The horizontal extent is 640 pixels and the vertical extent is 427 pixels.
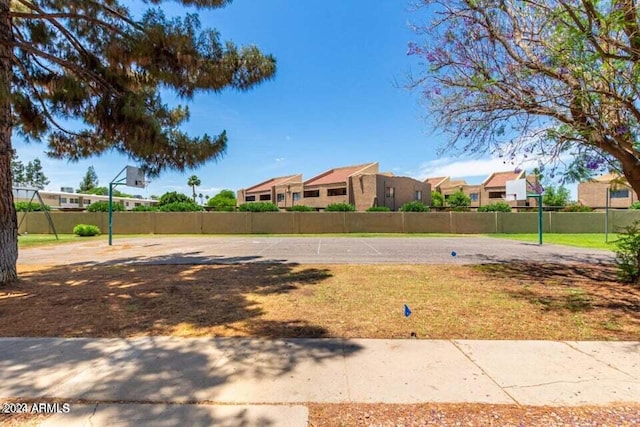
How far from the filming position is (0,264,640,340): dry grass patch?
4.63m

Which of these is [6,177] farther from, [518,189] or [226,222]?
[518,189]

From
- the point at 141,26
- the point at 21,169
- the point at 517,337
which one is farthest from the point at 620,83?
the point at 21,169

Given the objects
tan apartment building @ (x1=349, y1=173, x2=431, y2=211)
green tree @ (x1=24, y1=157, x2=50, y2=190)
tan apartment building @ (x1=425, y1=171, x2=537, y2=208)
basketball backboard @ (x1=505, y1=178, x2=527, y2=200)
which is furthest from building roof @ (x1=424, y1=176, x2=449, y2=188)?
green tree @ (x1=24, y1=157, x2=50, y2=190)

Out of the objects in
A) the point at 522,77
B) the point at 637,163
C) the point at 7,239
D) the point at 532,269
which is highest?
the point at 522,77

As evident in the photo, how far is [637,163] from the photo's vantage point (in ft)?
23.9

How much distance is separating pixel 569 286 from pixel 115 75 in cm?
1111

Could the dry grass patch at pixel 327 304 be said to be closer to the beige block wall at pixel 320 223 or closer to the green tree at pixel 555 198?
the beige block wall at pixel 320 223

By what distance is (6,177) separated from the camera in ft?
24.2

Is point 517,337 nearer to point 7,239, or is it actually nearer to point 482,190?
point 7,239

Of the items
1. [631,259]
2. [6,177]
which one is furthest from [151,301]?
[631,259]

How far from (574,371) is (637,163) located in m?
6.22

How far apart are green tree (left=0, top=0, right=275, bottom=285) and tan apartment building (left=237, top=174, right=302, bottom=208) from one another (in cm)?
3507

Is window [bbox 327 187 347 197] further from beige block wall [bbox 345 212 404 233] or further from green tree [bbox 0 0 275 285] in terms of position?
green tree [bbox 0 0 275 285]

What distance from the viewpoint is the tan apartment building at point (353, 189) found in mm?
35781
